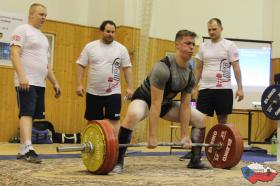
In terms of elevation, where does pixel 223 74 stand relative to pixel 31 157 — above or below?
above

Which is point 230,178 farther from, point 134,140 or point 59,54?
point 59,54

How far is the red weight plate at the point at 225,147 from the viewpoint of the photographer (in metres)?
3.60

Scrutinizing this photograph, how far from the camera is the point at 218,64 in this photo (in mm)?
4223

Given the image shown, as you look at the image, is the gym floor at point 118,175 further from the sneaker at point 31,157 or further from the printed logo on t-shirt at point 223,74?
the printed logo on t-shirt at point 223,74

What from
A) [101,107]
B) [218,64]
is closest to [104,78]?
[101,107]

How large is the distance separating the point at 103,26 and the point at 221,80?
1.19 metres

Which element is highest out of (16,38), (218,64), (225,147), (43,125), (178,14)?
(178,14)

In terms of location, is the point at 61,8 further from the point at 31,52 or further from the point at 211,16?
the point at 31,52

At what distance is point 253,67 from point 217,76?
3.68 meters

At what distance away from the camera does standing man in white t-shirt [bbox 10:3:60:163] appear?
3598mm

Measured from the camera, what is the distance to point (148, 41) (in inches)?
295

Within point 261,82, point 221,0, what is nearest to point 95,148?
point 261,82

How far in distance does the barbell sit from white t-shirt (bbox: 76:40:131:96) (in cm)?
78

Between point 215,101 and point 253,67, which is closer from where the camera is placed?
point 215,101
